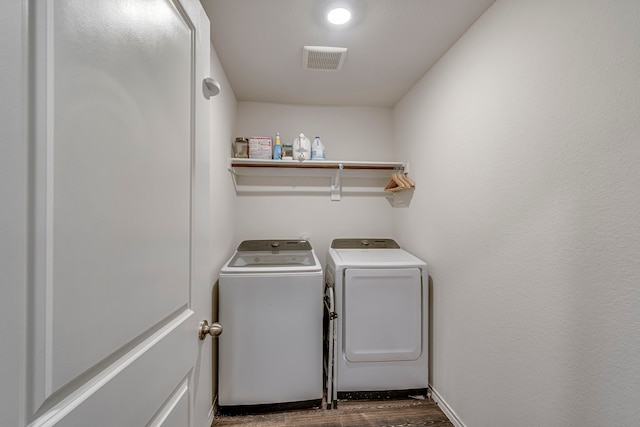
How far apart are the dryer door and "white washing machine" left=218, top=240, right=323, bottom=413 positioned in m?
0.24

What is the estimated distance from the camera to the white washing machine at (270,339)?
5.72ft

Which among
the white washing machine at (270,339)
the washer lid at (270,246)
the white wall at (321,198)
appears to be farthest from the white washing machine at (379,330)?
the white wall at (321,198)

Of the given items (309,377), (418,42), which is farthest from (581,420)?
(418,42)

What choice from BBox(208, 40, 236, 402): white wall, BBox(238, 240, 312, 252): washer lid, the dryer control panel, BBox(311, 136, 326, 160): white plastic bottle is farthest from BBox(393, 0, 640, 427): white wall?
BBox(208, 40, 236, 402): white wall

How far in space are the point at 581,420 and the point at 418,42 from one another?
2.02m

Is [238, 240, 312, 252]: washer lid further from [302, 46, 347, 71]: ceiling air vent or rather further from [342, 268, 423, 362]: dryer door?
[302, 46, 347, 71]: ceiling air vent

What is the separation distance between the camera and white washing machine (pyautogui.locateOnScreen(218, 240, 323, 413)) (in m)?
1.74

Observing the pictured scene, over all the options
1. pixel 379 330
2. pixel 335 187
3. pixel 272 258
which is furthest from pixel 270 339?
pixel 335 187

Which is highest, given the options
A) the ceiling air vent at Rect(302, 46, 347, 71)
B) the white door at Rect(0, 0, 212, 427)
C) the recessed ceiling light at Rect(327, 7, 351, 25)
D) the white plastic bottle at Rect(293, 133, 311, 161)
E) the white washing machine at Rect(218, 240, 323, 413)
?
the recessed ceiling light at Rect(327, 7, 351, 25)

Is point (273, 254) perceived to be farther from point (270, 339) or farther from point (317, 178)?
point (317, 178)

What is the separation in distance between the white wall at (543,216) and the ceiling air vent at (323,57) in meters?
0.74

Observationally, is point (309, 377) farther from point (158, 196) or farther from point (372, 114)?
point (372, 114)

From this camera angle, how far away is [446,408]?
1727mm

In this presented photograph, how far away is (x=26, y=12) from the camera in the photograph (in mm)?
349
